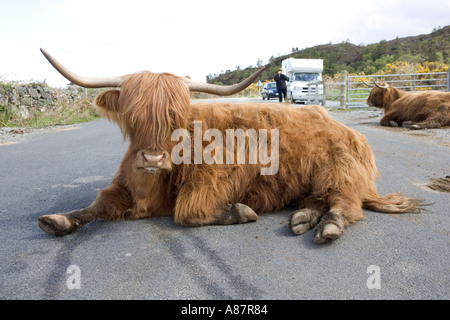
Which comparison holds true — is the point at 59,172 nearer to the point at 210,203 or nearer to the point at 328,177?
the point at 210,203

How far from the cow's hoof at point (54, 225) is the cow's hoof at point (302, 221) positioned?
1585mm

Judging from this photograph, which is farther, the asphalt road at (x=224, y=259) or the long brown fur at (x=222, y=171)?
the long brown fur at (x=222, y=171)

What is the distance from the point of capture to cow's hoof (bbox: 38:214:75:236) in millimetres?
2449

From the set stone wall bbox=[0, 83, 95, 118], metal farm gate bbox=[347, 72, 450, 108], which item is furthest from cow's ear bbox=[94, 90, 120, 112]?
metal farm gate bbox=[347, 72, 450, 108]

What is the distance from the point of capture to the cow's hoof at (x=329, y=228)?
7.45ft

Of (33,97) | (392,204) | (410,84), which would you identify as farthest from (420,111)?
(33,97)

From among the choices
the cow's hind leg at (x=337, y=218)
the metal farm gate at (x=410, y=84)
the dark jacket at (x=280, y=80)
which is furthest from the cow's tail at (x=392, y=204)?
the dark jacket at (x=280, y=80)

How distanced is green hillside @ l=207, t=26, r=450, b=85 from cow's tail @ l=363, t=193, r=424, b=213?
3074cm

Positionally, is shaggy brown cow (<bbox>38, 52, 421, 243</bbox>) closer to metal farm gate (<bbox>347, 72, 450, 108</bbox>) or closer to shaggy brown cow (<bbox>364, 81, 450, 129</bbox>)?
shaggy brown cow (<bbox>364, 81, 450, 129</bbox>)

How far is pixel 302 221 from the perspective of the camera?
2.54 meters

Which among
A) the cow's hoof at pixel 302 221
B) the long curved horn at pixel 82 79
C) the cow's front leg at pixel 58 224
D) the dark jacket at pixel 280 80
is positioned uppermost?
the dark jacket at pixel 280 80

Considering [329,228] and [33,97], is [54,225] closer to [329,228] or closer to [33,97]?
[329,228]

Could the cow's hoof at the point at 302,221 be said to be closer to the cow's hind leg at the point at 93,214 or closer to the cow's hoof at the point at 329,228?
the cow's hoof at the point at 329,228
